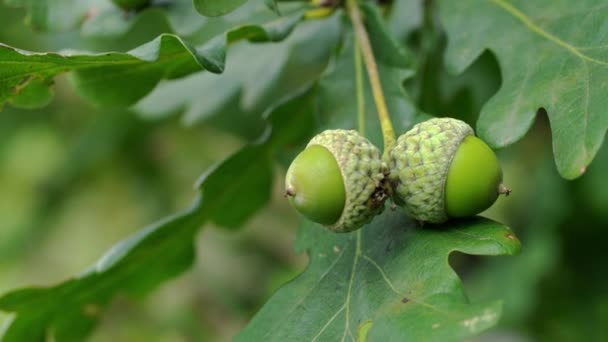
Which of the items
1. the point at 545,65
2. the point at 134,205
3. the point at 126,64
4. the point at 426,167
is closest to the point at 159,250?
the point at 126,64

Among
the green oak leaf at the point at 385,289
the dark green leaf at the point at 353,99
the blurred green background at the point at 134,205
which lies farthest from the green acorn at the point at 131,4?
the blurred green background at the point at 134,205

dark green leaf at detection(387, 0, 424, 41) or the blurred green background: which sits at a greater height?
dark green leaf at detection(387, 0, 424, 41)

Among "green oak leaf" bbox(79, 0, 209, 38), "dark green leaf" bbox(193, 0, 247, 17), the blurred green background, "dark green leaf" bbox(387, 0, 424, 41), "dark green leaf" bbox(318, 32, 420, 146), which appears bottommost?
the blurred green background

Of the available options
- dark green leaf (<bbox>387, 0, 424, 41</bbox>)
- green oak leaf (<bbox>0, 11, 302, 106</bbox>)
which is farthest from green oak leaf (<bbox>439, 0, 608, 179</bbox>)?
dark green leaf (<bbox>387, 0, 424, 41</bbox>)

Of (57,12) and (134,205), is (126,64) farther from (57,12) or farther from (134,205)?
(134,205)

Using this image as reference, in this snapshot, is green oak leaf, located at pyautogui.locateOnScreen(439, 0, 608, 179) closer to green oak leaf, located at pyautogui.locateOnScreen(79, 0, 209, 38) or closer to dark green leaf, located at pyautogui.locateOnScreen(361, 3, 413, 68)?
dark green leaf, located at pyautogui.locateOnScreen(361, 3, 413, 68)

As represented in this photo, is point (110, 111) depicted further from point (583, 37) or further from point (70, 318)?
point (583, 37)

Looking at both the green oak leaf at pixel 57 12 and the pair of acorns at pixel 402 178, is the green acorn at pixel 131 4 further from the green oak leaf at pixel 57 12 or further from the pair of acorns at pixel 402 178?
the pair of acorns at pixel 402 178
